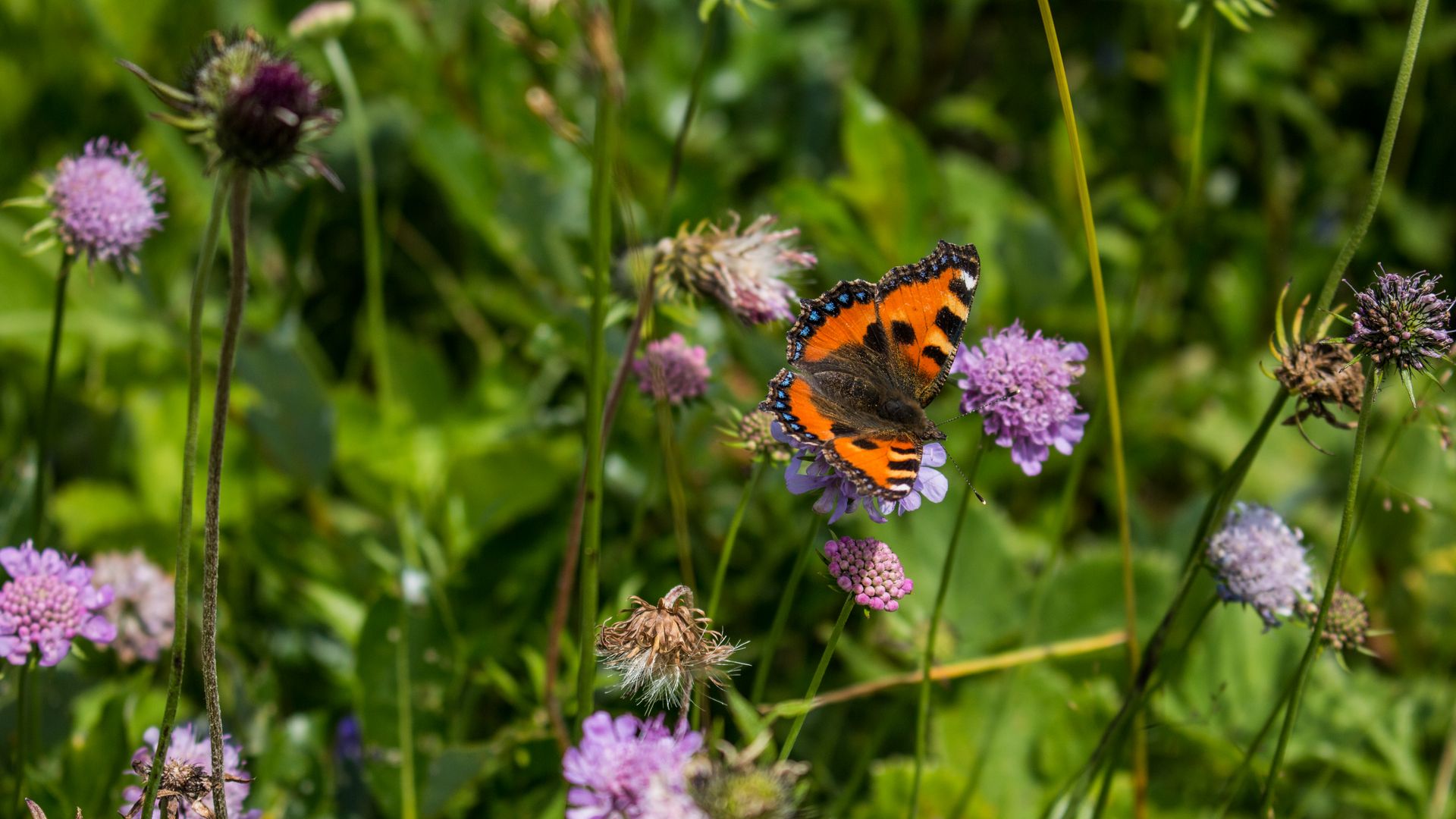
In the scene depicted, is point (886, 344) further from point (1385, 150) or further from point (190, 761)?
point (190, 761)

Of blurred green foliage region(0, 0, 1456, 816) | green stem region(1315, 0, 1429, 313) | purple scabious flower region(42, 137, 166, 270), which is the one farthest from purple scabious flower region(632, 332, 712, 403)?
green stem region(1315, 0, 1429, 313)

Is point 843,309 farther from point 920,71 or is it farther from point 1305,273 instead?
point 920,71

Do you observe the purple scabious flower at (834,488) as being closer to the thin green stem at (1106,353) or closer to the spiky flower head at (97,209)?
the thin green stem at (1106,353)

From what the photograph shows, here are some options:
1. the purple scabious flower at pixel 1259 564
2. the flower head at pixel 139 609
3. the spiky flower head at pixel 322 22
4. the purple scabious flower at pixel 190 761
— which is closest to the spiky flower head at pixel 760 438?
the purple scabious flower at pixel 1259 564

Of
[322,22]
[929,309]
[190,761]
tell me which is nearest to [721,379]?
[929,309]

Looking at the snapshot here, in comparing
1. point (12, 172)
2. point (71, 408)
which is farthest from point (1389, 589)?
point (12, 172)

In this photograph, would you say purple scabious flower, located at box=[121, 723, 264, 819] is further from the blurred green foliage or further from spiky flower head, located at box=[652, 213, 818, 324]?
spiky flower head, located at box=[652, 213, 818, 324]
